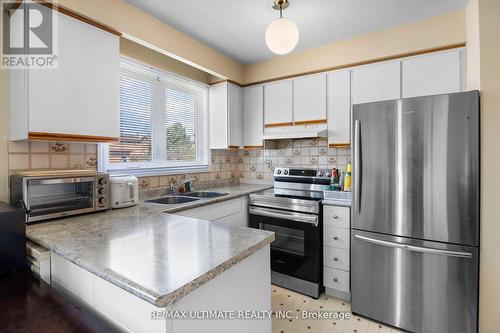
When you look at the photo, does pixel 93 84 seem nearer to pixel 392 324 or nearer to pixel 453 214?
pixel 453 214

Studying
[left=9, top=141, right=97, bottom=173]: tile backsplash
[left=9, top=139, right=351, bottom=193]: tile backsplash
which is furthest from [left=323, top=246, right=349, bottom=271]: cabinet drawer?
[left=9, top=141, right=97, bottom=173]: tile backsplash

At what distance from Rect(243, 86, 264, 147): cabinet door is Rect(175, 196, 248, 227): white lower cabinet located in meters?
0.79

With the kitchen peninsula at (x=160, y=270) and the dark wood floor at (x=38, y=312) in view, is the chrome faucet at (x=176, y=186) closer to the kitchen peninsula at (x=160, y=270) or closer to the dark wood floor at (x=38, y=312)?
the kitchen peninsula at (x=160, y=270)

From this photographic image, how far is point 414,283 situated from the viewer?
1.74 metres

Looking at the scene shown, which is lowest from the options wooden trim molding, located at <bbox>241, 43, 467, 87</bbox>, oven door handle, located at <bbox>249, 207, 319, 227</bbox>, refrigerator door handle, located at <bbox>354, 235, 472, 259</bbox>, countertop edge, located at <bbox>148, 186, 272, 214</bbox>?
refrigerator door handle, located at <bbox>354, 235, 472, 259</bbox>

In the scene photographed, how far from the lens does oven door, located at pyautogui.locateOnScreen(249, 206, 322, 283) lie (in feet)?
7.24

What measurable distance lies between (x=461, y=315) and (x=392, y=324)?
0.43m

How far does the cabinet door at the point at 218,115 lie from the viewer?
2.94 meters

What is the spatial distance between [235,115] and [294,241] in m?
1.57

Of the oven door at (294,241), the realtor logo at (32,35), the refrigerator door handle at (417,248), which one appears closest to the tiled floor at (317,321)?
the oven door at (294,241)

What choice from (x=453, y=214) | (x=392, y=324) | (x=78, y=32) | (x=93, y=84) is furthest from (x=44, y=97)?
(x=392, y=324)

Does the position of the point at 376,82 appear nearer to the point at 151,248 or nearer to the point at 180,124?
the point at 180,124

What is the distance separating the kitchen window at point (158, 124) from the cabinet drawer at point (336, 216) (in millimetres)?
1505

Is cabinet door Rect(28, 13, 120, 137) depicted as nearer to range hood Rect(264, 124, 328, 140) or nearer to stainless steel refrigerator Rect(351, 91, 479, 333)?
range hood Rect(264, 124, 328, 140)
